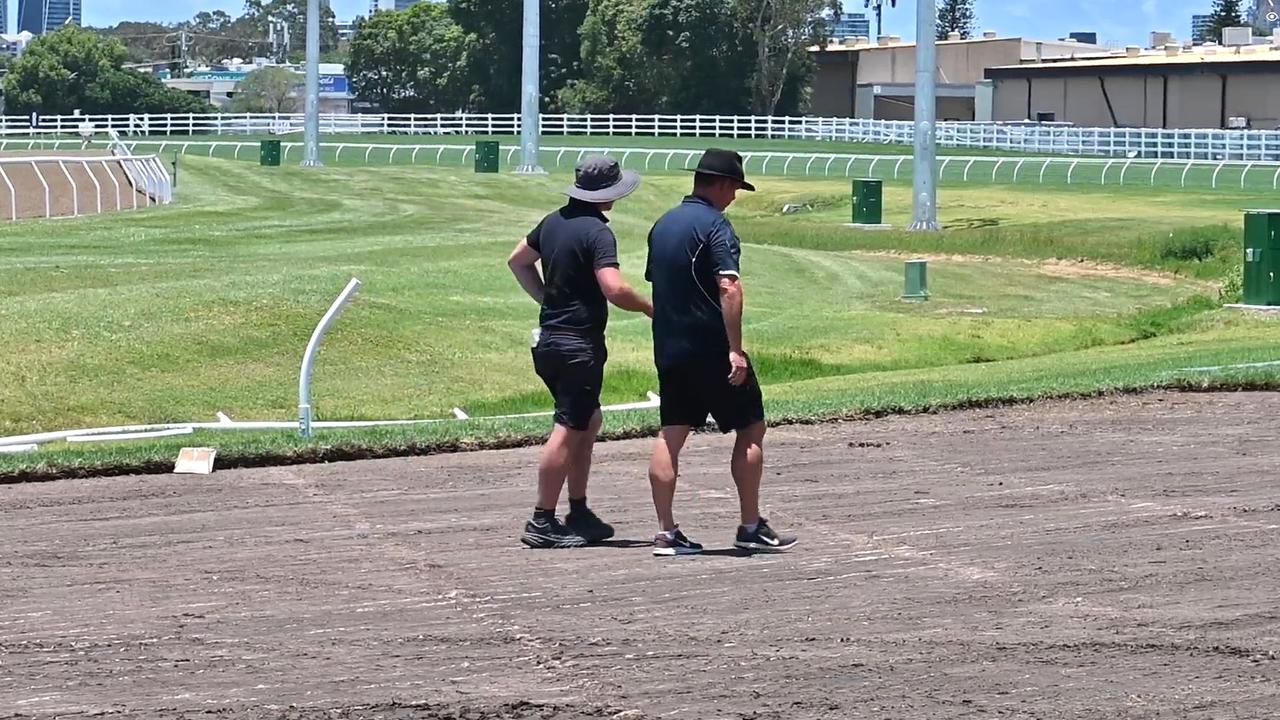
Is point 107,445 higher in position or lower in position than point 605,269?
lower

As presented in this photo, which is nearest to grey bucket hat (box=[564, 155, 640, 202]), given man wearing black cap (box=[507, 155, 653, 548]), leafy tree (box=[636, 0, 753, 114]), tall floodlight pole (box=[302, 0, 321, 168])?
man wearing black cap (box=[507, 155, 653, 548])

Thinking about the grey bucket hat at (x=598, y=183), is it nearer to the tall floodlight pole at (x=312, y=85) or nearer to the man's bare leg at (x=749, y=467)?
the man's bare leg at (x=749, y=467)

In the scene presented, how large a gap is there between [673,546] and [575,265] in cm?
138

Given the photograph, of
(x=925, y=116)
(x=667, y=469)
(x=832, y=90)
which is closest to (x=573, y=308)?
(x=667, y=469)

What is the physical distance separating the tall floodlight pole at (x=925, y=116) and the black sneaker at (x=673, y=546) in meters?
32.4

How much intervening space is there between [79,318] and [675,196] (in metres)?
31.5

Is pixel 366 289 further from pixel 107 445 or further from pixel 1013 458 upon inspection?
pixel 1013 458

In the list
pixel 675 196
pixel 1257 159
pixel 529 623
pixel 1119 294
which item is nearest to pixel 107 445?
pixel 529 623

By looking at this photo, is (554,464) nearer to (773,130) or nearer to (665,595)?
(665,595)

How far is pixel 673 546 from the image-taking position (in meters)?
9.14

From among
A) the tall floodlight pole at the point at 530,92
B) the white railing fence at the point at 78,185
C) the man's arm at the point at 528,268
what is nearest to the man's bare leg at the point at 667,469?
the man's arm at the point at 528,268

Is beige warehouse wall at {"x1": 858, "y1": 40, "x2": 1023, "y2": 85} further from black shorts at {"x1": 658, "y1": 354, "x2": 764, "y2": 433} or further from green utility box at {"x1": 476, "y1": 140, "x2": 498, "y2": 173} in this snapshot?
black shorts at {"x1": 658, "y1": 354, "x2": 764, "y2": 433}

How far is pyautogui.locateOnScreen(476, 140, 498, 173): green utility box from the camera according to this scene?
62.4 m

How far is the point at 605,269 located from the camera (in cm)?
906
